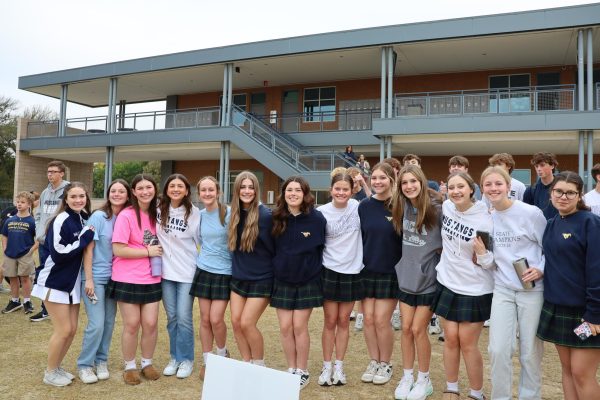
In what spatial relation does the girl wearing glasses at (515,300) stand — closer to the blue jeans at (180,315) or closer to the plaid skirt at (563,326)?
the plaid skirt at (563,326)

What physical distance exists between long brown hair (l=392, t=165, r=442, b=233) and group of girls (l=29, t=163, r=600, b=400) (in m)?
0.01

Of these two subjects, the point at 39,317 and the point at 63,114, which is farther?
the point at 63,114

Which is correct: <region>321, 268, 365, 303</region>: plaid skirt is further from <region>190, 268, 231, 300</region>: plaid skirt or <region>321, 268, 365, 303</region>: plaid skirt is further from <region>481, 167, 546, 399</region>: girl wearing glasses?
<region>481, 167, 546, 399</region>: girl wearing glasses

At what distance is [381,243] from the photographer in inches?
158

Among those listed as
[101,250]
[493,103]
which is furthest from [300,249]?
[493,103]

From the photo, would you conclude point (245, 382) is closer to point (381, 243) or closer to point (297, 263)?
point (297, 263)

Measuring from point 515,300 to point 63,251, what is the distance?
3.78 metres

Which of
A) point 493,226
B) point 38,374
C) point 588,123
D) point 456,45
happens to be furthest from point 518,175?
point 38,374

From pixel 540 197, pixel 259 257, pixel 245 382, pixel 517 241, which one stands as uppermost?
pixel 540 197

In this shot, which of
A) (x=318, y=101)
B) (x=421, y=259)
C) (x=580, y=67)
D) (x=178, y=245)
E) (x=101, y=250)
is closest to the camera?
(x=421, y=259)

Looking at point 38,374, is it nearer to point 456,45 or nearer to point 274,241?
point 274,241

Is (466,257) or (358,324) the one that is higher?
(466,257)

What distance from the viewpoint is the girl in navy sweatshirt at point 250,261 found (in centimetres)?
402

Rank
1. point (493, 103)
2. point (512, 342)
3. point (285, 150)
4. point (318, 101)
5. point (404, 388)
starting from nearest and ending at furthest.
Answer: point (512, 342), point (404, 388), point (493, 103), point (285, 150), point (318, 101)
